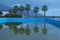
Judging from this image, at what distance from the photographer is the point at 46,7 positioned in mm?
25000

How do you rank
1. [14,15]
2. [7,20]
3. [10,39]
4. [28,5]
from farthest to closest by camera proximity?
[28,5], [14,15], [7,20], [10,39]

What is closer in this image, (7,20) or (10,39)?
(10,39)

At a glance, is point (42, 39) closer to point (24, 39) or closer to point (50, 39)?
point (50, 39)

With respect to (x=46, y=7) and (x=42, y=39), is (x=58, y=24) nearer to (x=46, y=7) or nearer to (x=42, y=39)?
(x=42, y=39)

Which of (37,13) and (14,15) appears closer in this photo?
(14,15)

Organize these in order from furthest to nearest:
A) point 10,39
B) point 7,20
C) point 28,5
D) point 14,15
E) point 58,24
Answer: point 28,5, point 14,15, point 7,20, point 58,24, point 10,39

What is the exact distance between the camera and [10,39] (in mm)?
7230

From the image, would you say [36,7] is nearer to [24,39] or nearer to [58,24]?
[58,24]

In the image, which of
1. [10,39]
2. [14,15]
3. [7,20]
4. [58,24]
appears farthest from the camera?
[14,15]

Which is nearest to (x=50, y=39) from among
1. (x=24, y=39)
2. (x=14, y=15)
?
(x=24, y=39)

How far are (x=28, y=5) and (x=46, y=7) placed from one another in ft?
9.27

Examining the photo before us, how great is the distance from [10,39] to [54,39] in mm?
1941

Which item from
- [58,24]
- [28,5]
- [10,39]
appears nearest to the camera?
[10,39]

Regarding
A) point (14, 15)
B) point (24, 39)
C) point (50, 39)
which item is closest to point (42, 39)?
point (50, 39)
